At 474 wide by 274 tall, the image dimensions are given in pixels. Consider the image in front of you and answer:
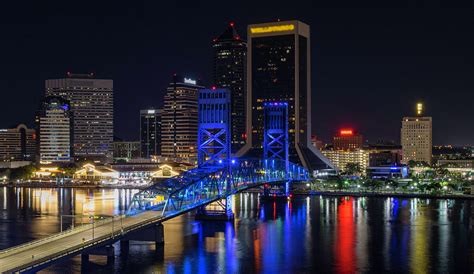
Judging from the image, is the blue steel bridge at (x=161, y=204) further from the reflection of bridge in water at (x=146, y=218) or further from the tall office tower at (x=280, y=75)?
the tall office tower at (x=280, y=75)

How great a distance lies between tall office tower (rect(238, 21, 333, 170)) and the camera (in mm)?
122938

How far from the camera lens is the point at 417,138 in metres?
179

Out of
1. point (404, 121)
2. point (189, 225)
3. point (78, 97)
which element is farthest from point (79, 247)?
point (78, 97)

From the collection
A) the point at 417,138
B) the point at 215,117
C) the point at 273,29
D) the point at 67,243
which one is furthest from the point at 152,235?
the point at 417,138

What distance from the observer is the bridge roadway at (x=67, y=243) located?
32344 mm

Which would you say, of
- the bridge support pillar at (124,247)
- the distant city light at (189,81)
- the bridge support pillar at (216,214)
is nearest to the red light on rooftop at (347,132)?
the distant city light at (189,81)

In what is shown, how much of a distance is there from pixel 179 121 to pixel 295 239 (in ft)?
397

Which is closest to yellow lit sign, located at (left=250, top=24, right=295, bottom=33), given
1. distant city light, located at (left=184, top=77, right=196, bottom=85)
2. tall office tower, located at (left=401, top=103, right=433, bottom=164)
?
distant city light, located at (left=184, top=77, right=196, bottom=85)

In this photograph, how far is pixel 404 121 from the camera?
181125 mm

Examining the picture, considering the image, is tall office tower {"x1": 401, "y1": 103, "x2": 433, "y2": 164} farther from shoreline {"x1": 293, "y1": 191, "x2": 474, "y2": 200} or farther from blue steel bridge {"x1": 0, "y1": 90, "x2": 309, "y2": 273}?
blue steel bridge {"x1": 0, "y1": 90, "x2": 309, "y2": 273}

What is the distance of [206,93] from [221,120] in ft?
8.94

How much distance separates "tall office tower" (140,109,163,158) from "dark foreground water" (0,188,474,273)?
110 m

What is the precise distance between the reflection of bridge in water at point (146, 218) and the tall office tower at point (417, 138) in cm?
10893

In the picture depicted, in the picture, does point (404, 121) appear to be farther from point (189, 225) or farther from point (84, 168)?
point (189, 225)
